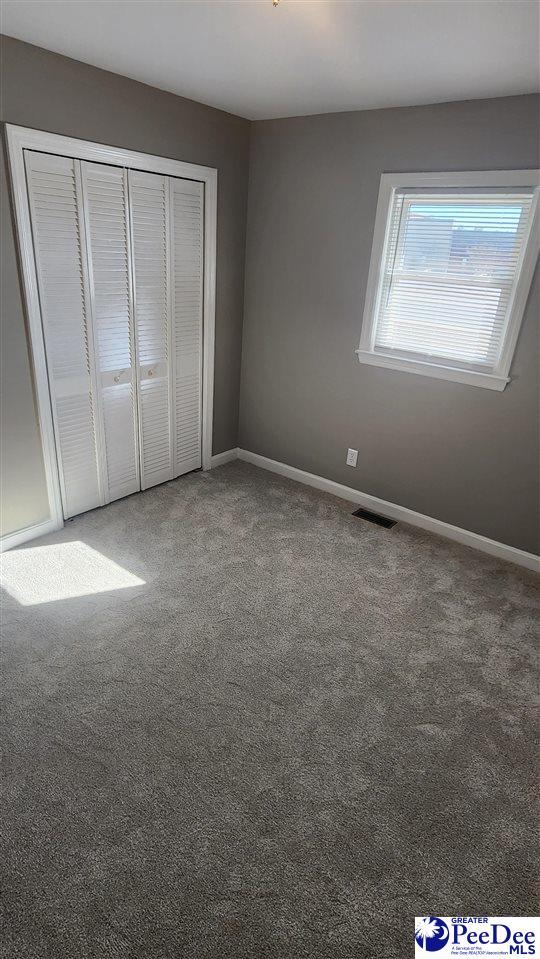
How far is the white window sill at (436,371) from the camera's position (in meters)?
2.88

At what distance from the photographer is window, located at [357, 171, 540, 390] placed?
2.64 meters

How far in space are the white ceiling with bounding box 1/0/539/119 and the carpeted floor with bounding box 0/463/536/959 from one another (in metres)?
2.38

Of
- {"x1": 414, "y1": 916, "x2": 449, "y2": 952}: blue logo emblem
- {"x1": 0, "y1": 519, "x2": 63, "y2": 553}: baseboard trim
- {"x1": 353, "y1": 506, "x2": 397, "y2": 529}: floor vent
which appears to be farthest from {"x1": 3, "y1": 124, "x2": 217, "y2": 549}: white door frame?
{"x1": 414, "y1": 916, "x2": 449, "y2": 952}: blue logo emblem

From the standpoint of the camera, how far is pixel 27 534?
9.76 feet

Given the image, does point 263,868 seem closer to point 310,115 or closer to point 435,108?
point 435,108

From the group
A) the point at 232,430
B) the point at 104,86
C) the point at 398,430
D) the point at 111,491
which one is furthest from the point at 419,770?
the point at 104,86

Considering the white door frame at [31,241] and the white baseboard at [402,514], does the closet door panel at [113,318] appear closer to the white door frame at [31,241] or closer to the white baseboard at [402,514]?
A: the white door frame at [31,241]

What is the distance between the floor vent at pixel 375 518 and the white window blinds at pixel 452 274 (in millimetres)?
1082

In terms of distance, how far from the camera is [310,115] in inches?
125

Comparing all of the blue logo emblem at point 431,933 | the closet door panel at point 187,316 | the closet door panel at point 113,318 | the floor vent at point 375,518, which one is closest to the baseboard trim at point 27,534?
the closet door panel at point 113,318

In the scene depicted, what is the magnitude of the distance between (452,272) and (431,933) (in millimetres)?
2863

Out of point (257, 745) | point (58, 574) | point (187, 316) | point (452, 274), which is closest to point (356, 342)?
point (452, 274)

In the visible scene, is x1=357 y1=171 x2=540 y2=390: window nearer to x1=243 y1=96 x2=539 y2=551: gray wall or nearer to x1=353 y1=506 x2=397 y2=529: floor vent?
x1=243 y1=96 x2=539 y2=551: gray wall

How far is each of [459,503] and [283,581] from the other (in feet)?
4.15
